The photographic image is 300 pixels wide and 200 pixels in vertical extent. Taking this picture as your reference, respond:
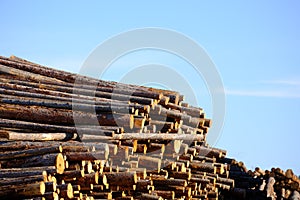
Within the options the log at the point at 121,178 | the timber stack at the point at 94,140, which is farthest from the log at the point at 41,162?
the log at the point at 121,178

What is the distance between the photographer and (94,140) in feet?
26.2

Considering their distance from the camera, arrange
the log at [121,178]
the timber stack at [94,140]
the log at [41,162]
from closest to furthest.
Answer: the log at [41,162] < the timber stack at [94,140] < the log at [121,178]

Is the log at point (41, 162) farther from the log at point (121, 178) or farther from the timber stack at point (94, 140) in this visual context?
the log at point (121, 178)

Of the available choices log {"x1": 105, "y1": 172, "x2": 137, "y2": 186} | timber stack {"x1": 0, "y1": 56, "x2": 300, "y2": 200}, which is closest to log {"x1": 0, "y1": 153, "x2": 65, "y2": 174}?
timber stack {"x1": 0, "y1": 56, "x2": 300, "y2": 200}

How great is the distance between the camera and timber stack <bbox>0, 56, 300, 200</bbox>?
7109 millimetres

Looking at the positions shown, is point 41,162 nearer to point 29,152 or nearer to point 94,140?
point 29,152

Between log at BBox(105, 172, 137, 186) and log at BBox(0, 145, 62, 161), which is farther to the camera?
log at BBox(105, 172, 137, 186)

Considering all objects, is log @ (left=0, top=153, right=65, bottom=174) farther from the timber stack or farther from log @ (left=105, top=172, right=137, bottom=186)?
log @ (left=105, top=172, right=137, bottom=186)

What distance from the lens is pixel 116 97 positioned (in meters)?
9.67

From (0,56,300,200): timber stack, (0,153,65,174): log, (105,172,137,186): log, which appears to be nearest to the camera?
(0,153,65,174): log

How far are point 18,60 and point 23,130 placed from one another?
12.9ft

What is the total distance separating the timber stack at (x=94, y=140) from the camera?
7109mm

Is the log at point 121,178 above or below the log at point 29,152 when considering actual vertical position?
below

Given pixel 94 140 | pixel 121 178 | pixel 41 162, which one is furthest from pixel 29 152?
pixel 121 178
